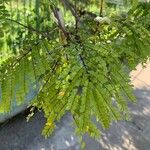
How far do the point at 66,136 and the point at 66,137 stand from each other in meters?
0.03

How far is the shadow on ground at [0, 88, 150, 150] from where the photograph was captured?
543 cm

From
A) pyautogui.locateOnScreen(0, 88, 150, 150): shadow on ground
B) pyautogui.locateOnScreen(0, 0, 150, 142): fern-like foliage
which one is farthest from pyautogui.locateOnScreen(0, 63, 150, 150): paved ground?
pyautogui.locateOnScreen(0, 0, 150, 142): fern-like foliage

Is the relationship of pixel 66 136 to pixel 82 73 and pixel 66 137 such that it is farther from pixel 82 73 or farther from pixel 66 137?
pixel 82 73

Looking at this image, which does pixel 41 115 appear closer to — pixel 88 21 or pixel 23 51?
pixel 88 21

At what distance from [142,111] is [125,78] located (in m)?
4.61

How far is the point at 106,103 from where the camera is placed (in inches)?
75.2

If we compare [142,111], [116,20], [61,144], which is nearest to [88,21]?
[116,20]

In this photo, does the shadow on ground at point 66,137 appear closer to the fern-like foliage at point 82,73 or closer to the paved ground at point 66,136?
the paved ground at point 66,136

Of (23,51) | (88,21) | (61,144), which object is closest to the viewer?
(23,51)

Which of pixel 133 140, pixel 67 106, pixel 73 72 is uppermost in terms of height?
pixel 73 72

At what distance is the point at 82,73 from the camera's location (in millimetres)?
1965

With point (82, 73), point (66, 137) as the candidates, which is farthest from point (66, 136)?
point (82, 73)

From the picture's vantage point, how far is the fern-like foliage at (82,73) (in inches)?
76.3

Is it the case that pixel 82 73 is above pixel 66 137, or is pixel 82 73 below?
above
